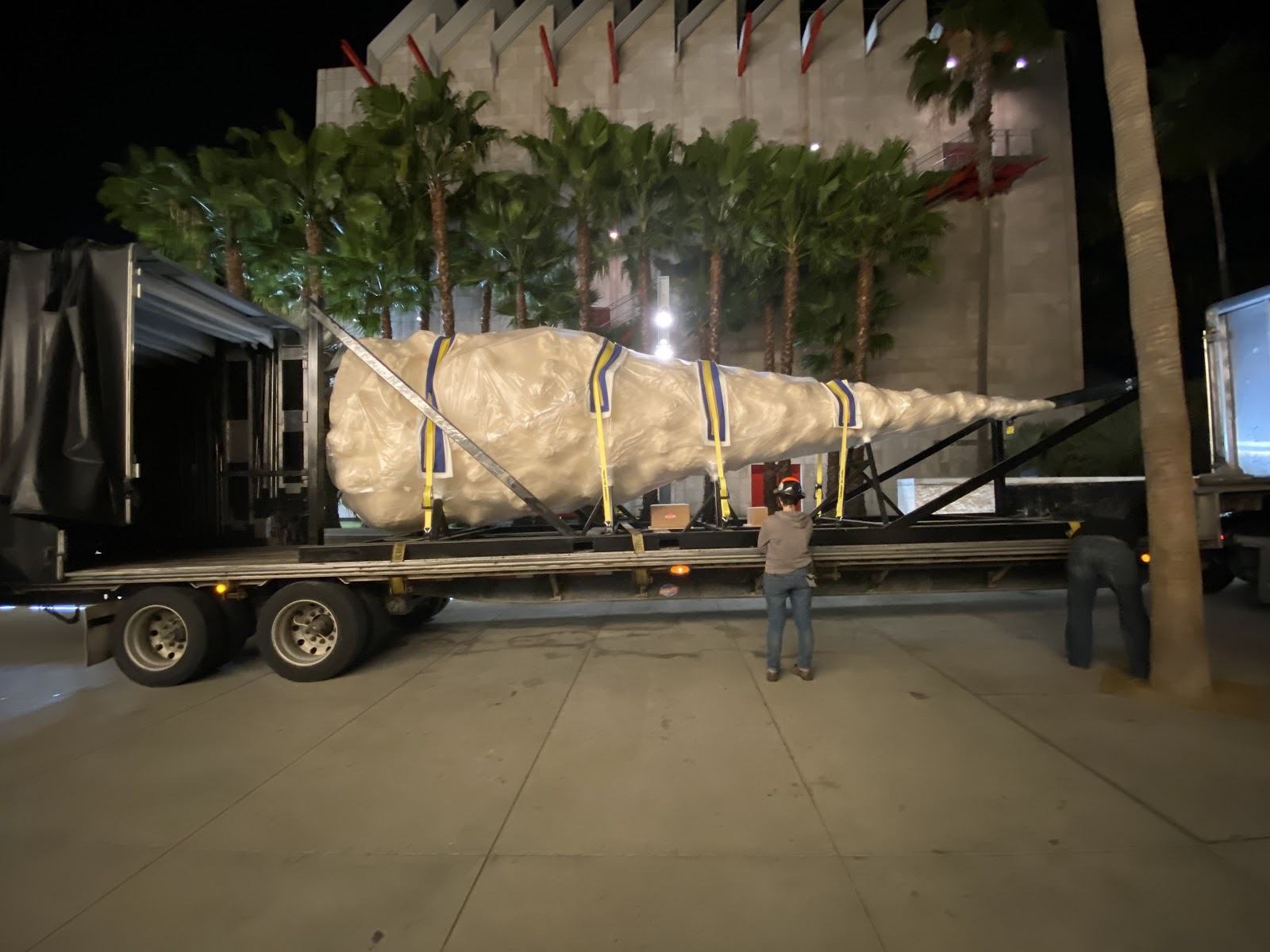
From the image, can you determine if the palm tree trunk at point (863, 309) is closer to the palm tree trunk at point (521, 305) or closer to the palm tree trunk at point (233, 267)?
the palm tree trunk at point (521, 305)

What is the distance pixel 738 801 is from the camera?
136 inches

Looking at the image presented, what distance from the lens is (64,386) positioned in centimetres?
512

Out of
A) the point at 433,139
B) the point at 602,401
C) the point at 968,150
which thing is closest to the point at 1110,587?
the point at 602,401

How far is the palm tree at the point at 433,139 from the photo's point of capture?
14086 millimetres

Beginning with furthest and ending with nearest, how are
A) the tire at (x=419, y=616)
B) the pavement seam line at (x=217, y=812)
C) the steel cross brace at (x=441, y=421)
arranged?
the tire at (x=419, y=616)
the steel cross brace at (x=441, y=421)
the pavement seam line at (x=217, y=812)

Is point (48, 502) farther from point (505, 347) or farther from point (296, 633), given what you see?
point (505, 347)

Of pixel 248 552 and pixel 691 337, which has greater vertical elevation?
pixel 691 337

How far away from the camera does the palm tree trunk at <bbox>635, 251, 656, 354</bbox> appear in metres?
15.9

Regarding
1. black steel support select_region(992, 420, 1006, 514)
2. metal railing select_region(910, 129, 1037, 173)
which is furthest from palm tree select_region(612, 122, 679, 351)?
black steel support select_region(992, 420, 1006, 514)

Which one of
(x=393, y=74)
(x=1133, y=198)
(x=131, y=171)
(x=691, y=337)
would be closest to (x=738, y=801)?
(x=1133, y=198)

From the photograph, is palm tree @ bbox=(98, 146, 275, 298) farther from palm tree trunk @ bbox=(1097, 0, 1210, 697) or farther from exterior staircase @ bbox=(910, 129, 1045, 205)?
exterior staircase @ bbox=(910, 129, 1045, 205)

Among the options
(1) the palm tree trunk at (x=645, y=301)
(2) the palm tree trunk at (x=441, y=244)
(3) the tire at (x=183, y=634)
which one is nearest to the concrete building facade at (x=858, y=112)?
(1) the palm tree trunk at (x=645, y=301)

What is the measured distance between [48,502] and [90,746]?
74.5 inches

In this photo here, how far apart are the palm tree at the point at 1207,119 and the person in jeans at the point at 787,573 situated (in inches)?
850
